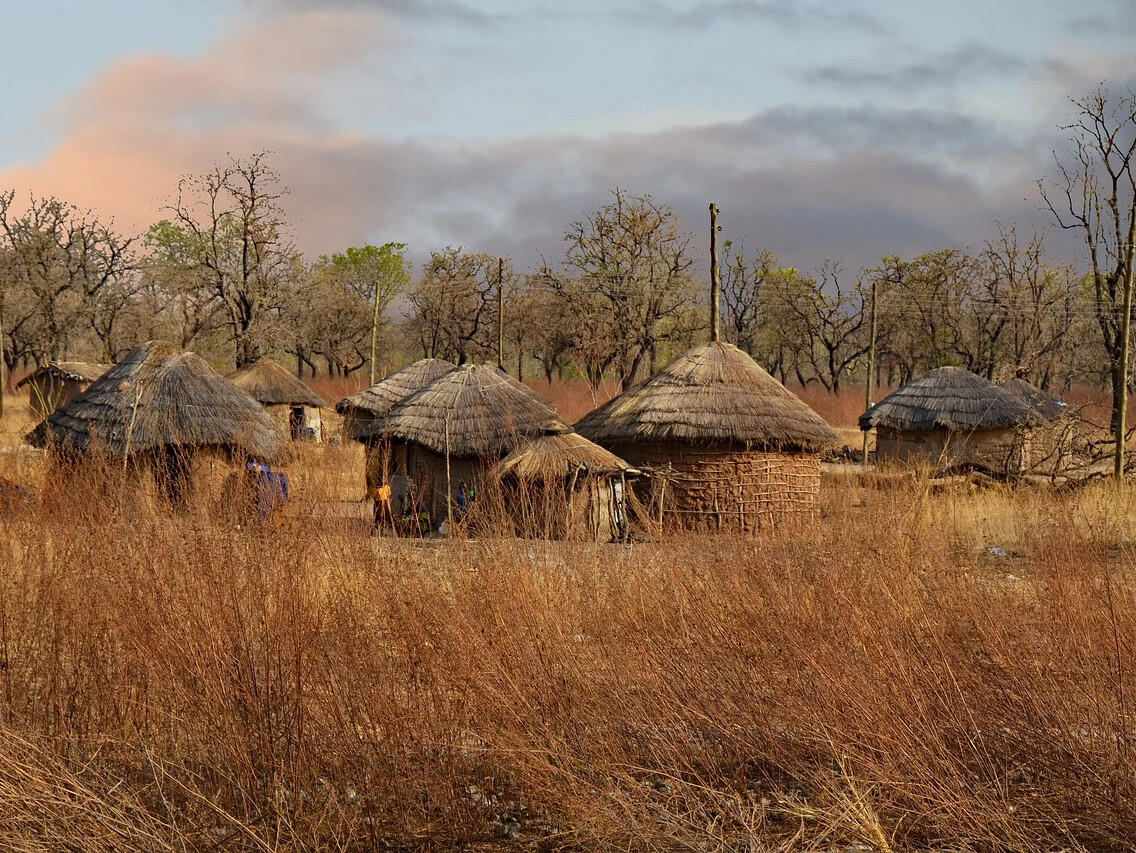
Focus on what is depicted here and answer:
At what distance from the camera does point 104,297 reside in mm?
35000

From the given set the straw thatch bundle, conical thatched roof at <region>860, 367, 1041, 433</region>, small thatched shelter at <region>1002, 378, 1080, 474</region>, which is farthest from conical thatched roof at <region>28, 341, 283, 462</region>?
conical thatched roof at <region>860, 367, 1041, 433</region>

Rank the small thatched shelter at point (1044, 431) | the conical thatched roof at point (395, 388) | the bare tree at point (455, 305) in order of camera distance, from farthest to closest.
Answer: the bare tree at point (455, 305) → the conical thatched roof at point (395, 388) → the small thatched shelter at point (1044, 431)

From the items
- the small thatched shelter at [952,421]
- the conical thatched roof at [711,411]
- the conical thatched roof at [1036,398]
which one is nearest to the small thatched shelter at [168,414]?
the conical thatched roof at [711,411]

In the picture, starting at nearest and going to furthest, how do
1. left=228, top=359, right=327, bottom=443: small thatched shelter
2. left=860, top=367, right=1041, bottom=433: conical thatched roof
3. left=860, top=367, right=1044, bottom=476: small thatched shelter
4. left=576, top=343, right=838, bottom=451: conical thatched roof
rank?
left=576, top=343, right=838, bottom=451: conical thatched roof, left=860, top=367, right=1044, bottom=476: small thatched shelter, left=860, top=367, right=1041, bottom=433: conical thatched roof, left=228, top=359, right=327, bottom=443: small thatched shelter

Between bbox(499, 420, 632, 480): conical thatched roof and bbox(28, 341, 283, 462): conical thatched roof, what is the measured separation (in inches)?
119

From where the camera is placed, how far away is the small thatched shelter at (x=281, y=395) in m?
24.4

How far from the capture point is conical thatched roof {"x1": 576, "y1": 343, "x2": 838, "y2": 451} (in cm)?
1284

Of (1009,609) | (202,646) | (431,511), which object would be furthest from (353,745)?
(431,511)

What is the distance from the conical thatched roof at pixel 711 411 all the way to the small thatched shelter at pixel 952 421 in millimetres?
6079

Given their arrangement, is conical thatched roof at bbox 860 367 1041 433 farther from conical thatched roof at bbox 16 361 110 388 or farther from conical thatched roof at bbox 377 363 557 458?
conical thatched roof at bbox 16 361 110 388

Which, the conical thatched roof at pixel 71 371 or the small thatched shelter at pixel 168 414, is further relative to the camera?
the conical thatched roof at pixel 71 371

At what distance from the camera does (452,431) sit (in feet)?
44.0

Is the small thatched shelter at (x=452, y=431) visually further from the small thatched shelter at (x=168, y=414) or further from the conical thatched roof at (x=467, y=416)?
the small thatched shelter at (x=168, y=414)

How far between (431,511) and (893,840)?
426 inches
